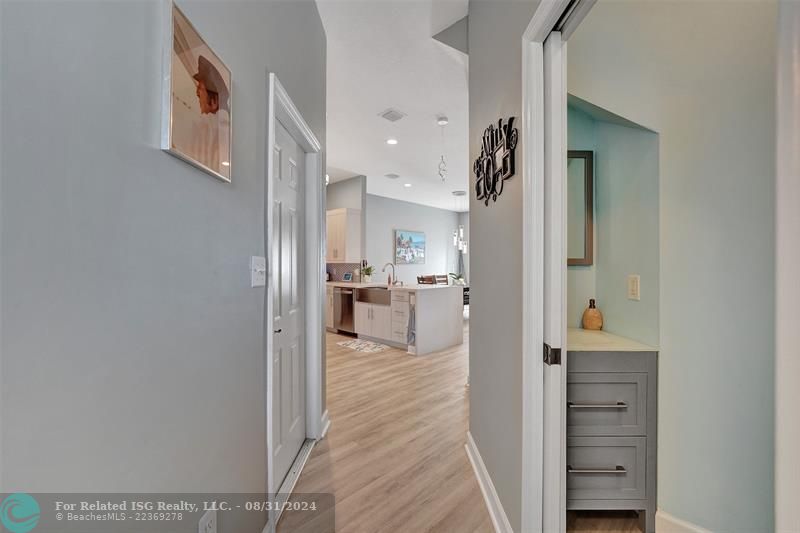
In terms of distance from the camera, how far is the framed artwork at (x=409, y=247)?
875cm

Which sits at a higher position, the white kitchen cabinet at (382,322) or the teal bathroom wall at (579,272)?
the teal bathroom wall at (579,272)

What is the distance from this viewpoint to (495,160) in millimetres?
1688

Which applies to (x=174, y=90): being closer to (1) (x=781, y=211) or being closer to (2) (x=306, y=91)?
(1) (x=781, y=211)

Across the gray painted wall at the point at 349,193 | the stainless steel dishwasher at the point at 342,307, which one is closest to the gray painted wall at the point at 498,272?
the stainless steel dishwasher at the point at 342,307

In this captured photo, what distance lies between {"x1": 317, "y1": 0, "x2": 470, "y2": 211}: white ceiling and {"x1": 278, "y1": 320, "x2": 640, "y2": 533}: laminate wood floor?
2.76m

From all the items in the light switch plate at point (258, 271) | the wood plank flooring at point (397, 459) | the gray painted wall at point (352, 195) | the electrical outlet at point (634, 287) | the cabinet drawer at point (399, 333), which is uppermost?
the gray painted wall at point (352, 195)

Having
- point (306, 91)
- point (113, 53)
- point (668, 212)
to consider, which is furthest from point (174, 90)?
point (668, 212)

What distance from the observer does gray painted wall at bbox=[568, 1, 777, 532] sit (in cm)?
130

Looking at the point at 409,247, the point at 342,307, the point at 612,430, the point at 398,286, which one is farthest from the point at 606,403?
the point at 409,247

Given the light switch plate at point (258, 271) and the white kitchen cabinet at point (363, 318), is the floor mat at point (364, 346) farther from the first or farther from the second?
the light switch plate at point (258, 271)

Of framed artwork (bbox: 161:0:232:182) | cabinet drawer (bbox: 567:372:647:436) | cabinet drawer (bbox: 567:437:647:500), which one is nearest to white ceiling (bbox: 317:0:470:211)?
framed artwork (bbox: 161:0:232:182)

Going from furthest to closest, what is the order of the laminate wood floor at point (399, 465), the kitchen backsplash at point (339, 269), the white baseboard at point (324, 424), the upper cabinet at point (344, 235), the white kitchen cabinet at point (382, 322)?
the kitchen backsplash at point (339, 269), the upper cabinet at point (344, 235), the white kitchen cabinet at point (382, 322), the white baseboard at point (324, 424), the laminate wood floor at point (399, 465)

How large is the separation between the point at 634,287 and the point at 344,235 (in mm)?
5506

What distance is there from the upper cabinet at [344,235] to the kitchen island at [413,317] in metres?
1.27
